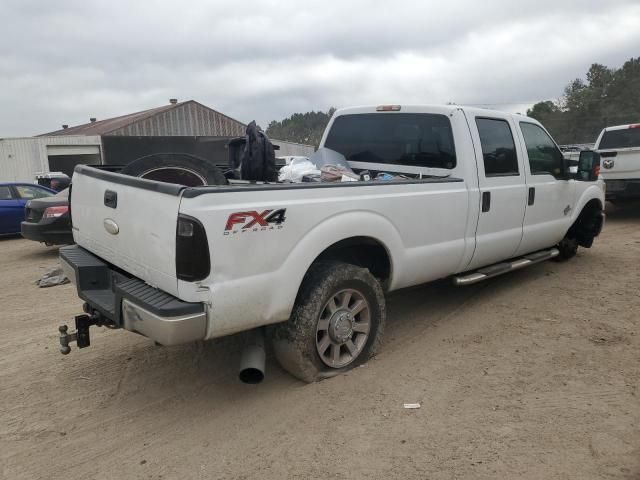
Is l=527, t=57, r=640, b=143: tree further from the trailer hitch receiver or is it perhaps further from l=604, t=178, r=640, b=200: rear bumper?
the trailer hitch receiver

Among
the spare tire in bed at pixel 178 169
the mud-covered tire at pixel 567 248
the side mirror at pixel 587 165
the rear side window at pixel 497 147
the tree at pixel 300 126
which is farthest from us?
the tree at pixel 300 126

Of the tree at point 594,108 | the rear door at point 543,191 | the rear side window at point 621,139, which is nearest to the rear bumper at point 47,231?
the rear door at point 543,191

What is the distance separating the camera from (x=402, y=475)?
2611 millimetres

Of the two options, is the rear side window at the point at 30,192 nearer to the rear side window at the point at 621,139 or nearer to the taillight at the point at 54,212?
the taillight at the point at 54,212

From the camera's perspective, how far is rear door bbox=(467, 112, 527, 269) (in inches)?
179

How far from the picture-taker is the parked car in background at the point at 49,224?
8141mm

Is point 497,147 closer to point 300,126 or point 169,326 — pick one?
point 169,326

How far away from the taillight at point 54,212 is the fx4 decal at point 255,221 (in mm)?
6521

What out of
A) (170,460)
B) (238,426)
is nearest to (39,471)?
(170,460)

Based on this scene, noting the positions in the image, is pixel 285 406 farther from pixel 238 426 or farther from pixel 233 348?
pixel 233 348

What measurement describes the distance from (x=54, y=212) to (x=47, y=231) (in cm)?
33

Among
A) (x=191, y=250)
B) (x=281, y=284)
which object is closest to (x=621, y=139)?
(x=281, y=284)

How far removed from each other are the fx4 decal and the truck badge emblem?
89 centimetres

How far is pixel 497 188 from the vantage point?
4.64 m
